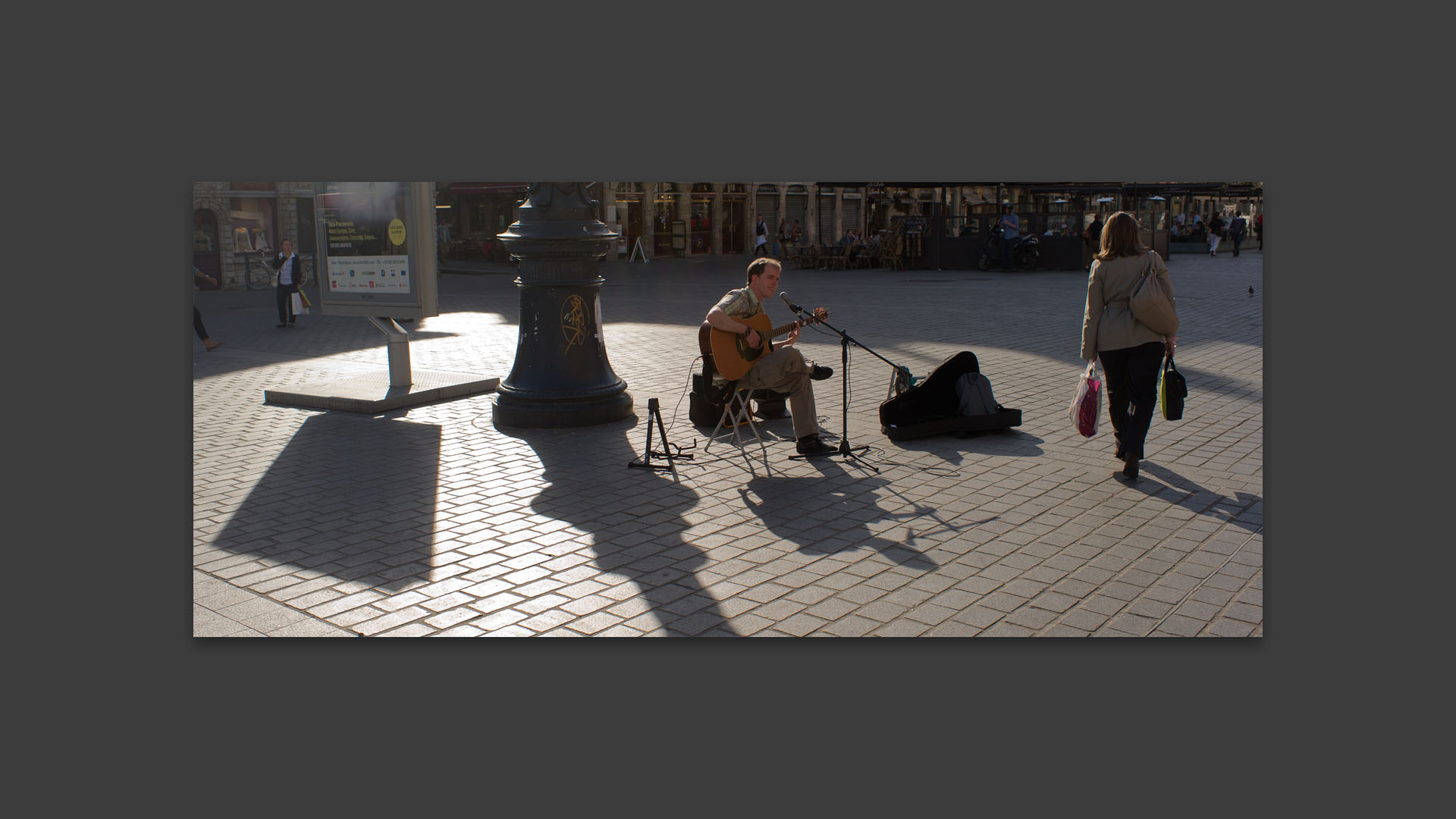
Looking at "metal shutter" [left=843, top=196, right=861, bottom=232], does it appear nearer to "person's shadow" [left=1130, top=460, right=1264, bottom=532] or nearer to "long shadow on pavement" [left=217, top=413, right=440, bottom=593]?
"long shadow on pavement" [left=217, top=413, right=440, bottom=593]

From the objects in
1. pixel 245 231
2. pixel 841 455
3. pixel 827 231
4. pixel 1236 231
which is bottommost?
pixel 841 455

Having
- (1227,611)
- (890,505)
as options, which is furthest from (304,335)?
(1227,611)

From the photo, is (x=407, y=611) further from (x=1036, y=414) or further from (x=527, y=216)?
(x=1036, y=414)

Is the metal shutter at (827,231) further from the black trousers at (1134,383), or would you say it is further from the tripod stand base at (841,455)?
the black trousers at (1134,383)

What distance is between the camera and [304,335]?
15.2m

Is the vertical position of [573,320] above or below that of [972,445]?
above

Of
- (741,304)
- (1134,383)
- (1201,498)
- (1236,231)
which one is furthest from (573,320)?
(1236,231)

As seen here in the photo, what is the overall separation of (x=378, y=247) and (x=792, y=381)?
13.9 ft

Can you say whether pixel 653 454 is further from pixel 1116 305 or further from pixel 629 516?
pixel 1116 305

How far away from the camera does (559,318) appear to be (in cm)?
861

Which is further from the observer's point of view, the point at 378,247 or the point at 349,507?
the point at 378,247

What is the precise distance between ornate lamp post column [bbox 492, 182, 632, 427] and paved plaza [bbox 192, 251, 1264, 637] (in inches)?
9.1

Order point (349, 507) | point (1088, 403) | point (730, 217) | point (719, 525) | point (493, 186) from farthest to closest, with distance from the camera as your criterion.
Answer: point (730, 217), point (1088, 403), point (349, 507), point (719, 525), point (493, 186)

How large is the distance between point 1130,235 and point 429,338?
10.5 metres
